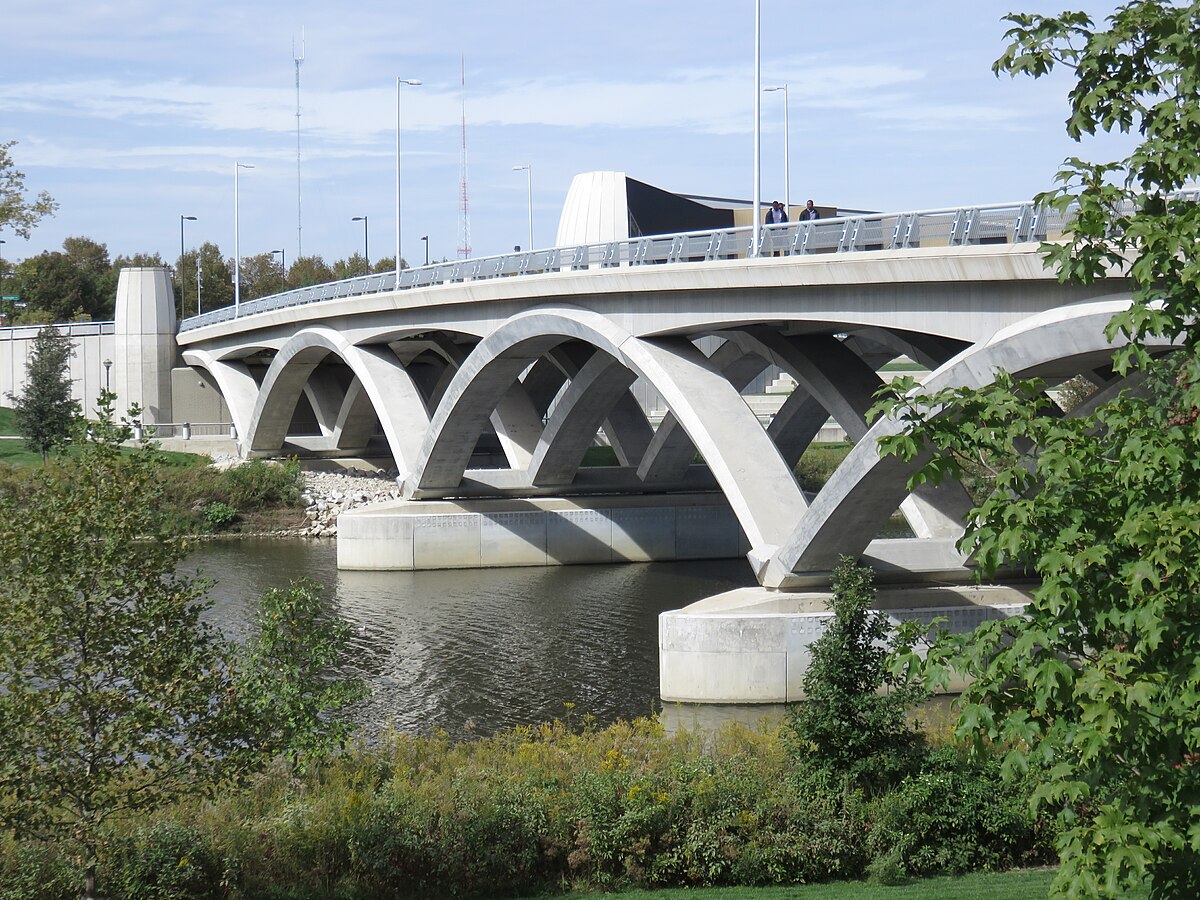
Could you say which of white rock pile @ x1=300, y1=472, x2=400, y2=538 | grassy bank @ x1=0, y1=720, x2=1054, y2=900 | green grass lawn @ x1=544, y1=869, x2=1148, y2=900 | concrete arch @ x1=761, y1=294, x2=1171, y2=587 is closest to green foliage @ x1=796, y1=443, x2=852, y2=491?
white rock pile @ x1=300, y1=472, x2=400, y2=538

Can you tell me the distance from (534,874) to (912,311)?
34.9 feet

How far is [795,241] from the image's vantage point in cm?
2247

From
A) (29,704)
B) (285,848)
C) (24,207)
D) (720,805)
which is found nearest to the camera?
(29,704)

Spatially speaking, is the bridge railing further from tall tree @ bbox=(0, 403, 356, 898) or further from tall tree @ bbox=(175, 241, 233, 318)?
tall tree @ bbox=(175, 241, 233, 318)

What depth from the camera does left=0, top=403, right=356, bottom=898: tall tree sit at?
32.8ft

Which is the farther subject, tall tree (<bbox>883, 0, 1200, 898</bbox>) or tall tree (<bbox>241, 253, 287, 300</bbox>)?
tall tree (<bbox>241, 253, 287, 300</bbox>)

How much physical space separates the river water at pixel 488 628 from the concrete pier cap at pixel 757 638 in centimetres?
89

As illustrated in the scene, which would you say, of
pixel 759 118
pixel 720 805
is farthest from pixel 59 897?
pixel 759 118

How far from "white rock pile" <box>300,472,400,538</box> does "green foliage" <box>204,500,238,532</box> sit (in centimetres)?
252

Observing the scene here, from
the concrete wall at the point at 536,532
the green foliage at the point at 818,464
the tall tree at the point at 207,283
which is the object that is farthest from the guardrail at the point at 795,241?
the tall tree at the point at 207,283

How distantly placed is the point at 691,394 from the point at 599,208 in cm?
1578

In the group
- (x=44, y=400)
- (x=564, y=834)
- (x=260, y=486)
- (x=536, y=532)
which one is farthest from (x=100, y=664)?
(x=44, y=400)

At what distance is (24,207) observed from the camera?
32906 millimetres

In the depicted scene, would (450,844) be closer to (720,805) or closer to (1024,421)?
(720,805)
